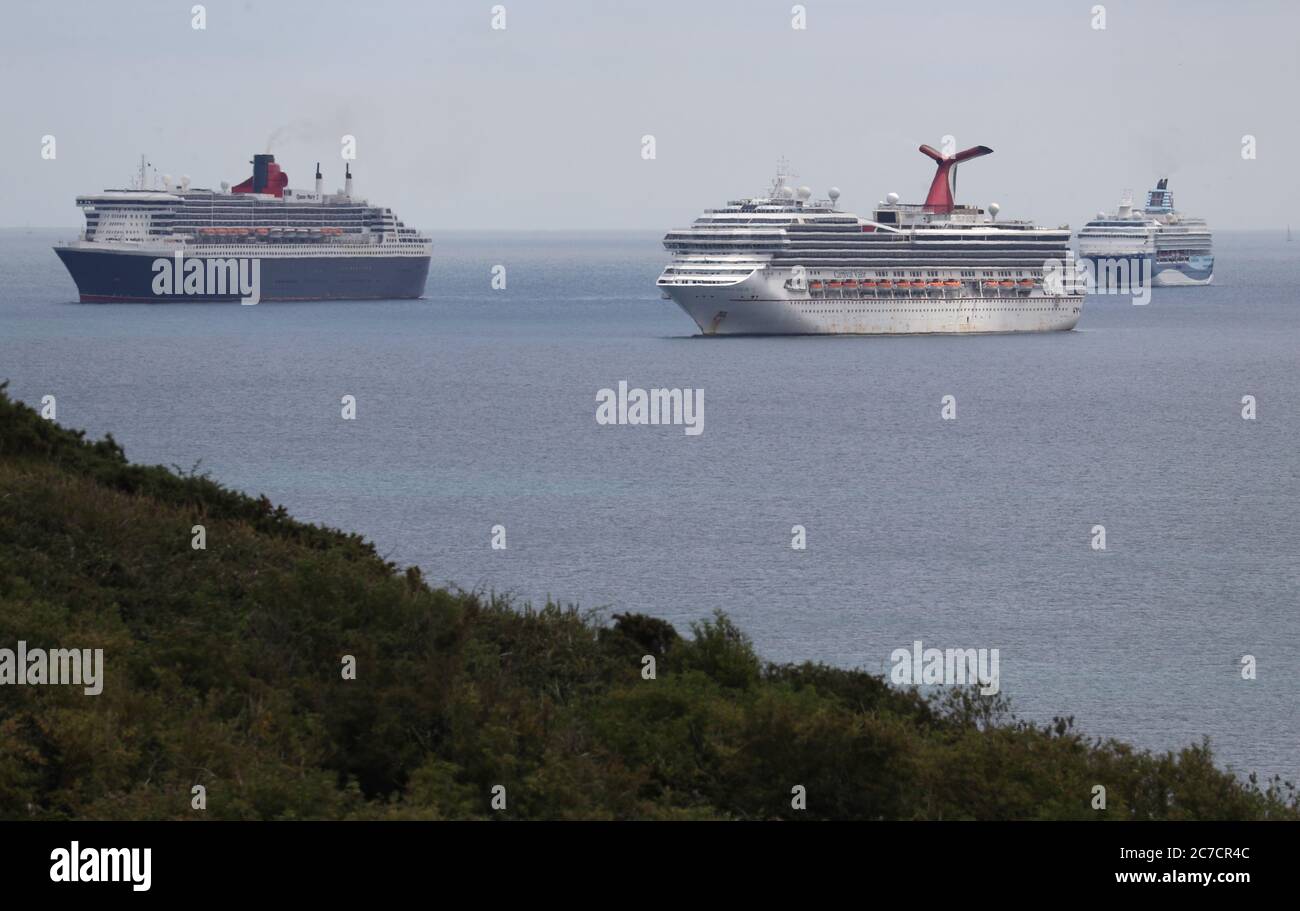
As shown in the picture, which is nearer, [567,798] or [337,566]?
[567,798]

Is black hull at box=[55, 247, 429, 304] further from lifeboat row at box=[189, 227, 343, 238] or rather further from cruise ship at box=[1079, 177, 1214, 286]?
cruise ship at box=[1079, 177, 1214, 286]

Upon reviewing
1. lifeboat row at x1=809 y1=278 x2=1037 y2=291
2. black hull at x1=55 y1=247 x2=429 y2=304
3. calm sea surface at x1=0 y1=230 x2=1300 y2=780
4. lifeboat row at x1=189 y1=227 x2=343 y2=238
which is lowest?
calm sea surface at x1=0 y1=230 x2=1300 y2=780

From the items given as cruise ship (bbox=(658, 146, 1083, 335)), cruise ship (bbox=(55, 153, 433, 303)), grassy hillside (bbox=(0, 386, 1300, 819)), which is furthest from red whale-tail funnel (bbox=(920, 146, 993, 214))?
grassy hillside (bbox=(0, 386, 1300, 819))

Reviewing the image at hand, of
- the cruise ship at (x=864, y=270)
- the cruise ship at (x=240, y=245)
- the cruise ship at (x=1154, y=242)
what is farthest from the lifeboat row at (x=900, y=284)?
the cruise ship at (x=1154, y=242)

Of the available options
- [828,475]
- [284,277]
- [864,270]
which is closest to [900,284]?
[864,270]
